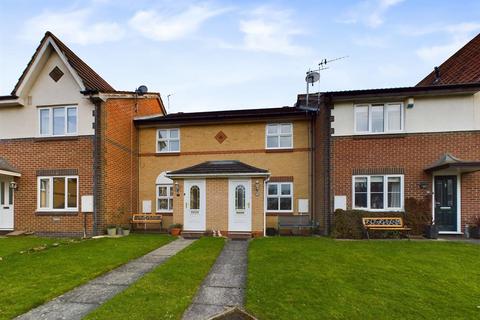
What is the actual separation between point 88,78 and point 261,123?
8.42 metres

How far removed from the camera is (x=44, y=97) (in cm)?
1338

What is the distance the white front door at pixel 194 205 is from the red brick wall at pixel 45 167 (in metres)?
4.21

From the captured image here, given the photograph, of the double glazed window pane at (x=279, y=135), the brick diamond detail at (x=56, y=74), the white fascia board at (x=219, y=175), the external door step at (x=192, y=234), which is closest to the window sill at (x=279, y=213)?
the white fascia board at (x=219, y=175)

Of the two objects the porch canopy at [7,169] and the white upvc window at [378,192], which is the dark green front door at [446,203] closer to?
the white upvc window at [378,192]

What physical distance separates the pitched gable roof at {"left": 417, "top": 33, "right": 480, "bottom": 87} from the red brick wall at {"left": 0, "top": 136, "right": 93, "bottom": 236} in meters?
16.8

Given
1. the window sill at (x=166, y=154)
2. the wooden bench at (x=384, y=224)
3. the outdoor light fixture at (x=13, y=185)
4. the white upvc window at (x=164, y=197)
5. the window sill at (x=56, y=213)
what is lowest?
the wooden bench at (x=384, y=224)

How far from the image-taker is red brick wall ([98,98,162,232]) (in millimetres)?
13039

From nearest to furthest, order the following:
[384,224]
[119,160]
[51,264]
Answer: [51,264] < [384,224] < [119,160]

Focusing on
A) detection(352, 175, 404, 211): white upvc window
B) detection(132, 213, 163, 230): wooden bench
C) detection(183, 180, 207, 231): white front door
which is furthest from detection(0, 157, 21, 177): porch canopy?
detection(352, 175, 404, 211): white upvc window

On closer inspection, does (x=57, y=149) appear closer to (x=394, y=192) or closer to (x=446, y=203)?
(x=394, y=192)

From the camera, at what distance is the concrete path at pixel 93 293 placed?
4750 millimetres

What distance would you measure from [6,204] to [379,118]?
56.8ft

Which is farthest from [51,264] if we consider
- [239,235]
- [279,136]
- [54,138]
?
[279,136]

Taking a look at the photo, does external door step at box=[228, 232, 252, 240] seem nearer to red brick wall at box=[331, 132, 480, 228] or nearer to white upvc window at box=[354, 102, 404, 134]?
red brick wall at box=[331, 132, 480, 228]
